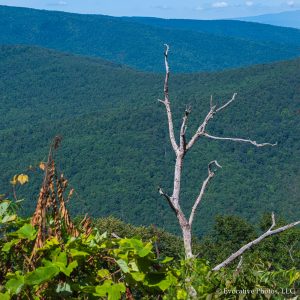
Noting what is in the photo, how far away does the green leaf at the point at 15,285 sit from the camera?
6.23 feet

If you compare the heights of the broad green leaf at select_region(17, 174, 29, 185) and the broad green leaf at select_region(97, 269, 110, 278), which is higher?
the broad green leaf at select_region(17, 174, 29, 185)

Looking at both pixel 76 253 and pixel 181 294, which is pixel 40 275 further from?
pixel 181 294

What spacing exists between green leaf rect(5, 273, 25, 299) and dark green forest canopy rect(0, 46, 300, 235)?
169 ft

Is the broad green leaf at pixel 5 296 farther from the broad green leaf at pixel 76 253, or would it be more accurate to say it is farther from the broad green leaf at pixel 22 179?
the broad green leaf at pixel 22 179

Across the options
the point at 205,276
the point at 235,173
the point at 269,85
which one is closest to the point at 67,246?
the point at 205,276

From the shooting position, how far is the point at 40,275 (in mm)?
1899

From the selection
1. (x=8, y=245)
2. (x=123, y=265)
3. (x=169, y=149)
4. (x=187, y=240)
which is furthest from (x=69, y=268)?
(x=169, y=149)

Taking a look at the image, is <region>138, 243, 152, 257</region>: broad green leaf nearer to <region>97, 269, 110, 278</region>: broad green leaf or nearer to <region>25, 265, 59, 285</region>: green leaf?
<region>97, 269, 110, 278</region>: broad green leaf

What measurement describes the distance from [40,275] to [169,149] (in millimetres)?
97784

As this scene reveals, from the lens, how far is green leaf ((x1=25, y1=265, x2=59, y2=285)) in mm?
1891

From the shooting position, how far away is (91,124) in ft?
328

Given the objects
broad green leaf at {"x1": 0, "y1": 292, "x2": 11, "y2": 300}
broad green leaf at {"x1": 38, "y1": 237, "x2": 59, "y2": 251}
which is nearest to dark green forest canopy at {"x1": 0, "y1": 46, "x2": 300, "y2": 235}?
broad green leaf at {"x1": 38, "y1": 237, "x2": 59, "y2": 251}

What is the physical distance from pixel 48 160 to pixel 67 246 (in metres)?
0.29

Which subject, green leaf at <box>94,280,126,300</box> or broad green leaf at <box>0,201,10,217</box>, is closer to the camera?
green leaf at <box>94,280,126,300</box>
